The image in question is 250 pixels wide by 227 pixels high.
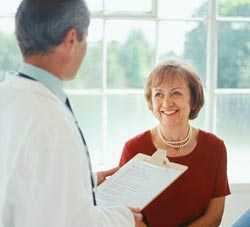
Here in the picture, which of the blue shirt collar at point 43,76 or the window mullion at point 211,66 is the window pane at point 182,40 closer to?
the window mullion at point 211,66

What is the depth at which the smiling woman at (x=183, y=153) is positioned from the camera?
1959 mm

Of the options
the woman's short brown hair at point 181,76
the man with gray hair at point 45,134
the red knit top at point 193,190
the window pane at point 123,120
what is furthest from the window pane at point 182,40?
the man with gray hair at point 45,134

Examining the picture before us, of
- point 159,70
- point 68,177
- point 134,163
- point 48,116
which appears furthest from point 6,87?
point 159,70

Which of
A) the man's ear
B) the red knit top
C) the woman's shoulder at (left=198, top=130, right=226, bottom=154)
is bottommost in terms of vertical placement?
the red knit top

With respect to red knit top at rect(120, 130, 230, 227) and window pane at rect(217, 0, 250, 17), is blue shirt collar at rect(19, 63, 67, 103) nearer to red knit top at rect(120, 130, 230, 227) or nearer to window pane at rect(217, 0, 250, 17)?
red knit top at rect(120, 130, 230, 227)

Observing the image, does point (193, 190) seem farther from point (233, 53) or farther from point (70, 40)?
point (233, 53)

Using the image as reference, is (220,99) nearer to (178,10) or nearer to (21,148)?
(178,10)

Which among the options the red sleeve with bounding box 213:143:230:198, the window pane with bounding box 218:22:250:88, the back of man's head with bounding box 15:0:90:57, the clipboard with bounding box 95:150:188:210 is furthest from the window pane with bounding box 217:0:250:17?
the back of man's head with bounding box 15:0:90:57

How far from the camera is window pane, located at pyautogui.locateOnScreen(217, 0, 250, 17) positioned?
2748 millimetres

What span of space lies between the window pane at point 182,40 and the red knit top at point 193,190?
0.87 m

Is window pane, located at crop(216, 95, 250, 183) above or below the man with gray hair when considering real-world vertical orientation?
below

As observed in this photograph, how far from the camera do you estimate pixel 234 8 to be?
2.77 meters

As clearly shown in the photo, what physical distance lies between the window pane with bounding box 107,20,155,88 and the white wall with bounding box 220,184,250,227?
0.78m

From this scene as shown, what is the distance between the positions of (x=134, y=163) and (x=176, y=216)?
0.40 meters
